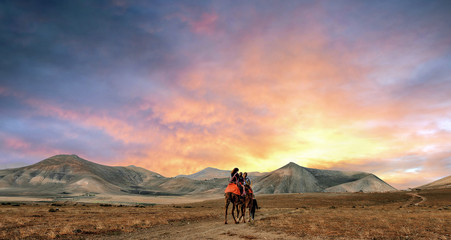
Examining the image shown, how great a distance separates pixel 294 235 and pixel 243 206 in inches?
303

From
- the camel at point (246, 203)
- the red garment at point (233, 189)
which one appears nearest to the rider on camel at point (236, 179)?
the red garment at point (233, 189)

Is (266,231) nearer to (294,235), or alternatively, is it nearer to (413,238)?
(294,235)

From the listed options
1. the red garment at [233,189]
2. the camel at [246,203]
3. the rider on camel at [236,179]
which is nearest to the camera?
the red garment at [233,189]

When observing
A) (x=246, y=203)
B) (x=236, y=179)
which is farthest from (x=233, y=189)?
(x=246, y=203)

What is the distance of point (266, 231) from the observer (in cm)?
1600

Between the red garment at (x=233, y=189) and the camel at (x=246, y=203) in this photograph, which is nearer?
the red garment at (x=233, y=189)

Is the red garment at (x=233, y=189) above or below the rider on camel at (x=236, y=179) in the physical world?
below

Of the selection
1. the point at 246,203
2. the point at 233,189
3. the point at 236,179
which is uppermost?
the point at 236,179

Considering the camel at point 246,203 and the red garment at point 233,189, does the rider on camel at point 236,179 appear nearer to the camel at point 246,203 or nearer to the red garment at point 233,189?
the red garment at point 233,189

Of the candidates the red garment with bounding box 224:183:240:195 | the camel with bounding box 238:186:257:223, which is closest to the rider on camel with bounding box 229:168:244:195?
the red garment with bounding box 224:183:240:195

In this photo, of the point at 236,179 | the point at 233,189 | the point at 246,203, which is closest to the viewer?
the point at 233,189

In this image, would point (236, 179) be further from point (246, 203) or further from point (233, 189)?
point (246, 203)

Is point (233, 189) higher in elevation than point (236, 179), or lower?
lower

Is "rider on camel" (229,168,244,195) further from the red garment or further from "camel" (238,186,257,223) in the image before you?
"camel" (238,186,257,223)
